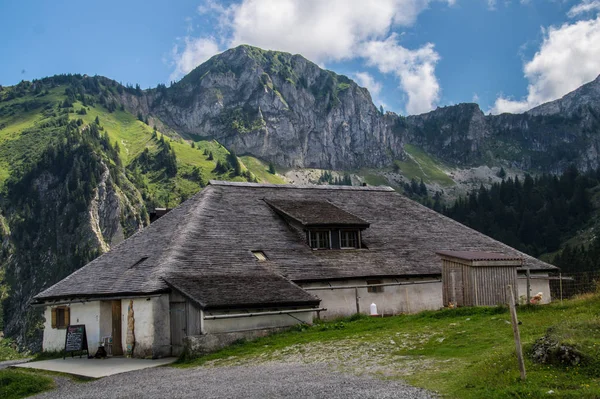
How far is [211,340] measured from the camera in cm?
2259

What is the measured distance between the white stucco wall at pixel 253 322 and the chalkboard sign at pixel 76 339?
7.39m

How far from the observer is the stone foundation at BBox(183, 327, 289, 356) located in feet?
72.7

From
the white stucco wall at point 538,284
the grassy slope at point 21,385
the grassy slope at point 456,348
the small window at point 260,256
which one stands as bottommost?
the grassy slope at point 21,385

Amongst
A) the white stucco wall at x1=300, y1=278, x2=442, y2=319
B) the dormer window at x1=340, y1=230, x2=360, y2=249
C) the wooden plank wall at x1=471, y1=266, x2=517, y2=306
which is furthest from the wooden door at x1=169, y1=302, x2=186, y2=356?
the wooden plank wall at x1=471, y1=266, x2=517, y2=306

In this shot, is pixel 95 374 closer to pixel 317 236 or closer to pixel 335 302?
pixel 335 302

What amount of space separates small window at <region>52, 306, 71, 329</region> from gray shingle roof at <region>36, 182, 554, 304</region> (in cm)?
87

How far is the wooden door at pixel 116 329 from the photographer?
26750 mm

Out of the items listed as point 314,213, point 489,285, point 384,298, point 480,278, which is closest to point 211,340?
point 480,278

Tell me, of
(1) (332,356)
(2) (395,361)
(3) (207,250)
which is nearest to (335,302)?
(3) (207,250)

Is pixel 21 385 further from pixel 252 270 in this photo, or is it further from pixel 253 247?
pixel 253 247

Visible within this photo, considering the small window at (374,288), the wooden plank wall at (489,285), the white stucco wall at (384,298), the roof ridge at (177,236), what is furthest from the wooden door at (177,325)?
the wooden plank wall at (489,285)

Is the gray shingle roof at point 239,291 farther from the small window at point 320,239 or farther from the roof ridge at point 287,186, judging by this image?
the roof ridge at point 287,186

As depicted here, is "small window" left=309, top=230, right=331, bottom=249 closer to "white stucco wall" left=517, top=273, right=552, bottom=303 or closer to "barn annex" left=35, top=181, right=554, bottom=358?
"barn annex" left=35, top=181, right=554, bottom=358

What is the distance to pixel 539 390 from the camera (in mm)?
11031
